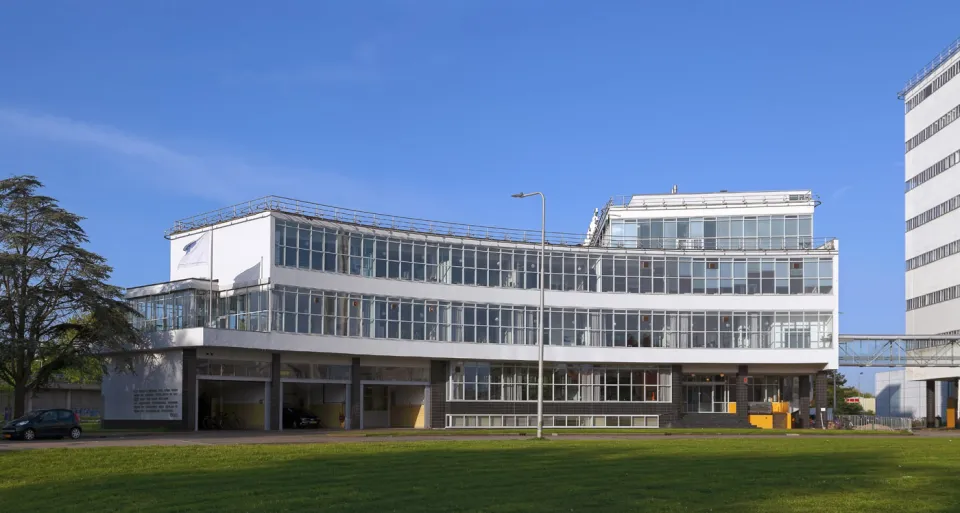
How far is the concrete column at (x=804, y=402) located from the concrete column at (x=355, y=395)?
31.1m

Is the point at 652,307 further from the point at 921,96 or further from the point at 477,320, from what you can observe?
the point at 921,96

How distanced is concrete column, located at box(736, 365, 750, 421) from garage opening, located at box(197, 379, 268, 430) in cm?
3295

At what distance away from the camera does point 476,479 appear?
1000 inches

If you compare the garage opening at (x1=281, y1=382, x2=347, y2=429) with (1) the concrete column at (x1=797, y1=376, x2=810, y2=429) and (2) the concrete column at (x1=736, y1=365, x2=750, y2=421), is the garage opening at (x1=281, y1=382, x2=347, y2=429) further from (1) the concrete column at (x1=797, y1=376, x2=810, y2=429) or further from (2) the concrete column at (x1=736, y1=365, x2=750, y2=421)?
(1) the concrete column at (x1=797, y1=376, x2=810, y2=429)

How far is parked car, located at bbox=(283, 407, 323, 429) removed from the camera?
216 ft

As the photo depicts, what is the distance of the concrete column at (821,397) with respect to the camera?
74.9 m

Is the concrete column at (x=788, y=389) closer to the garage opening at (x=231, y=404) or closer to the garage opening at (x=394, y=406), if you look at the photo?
the garage opening at (x=394, y=406)

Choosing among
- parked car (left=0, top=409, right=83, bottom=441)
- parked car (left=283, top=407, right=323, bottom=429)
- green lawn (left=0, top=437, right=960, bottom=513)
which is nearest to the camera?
green lawn (left=0, top=437, right=960, bottom=513)

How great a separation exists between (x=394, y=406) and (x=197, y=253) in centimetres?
1680

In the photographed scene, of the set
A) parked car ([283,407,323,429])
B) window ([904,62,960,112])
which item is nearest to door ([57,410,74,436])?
parked car ([283,407,323,429])

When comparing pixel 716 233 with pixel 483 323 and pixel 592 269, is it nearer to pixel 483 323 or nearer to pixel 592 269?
pixel 592 269

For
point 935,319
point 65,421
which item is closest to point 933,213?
point 935,319

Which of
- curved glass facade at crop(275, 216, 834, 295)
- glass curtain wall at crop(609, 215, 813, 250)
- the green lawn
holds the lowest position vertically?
the green lawn

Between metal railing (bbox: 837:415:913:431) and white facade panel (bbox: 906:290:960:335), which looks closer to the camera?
metal railing (bbox: 837:415:913:431)
